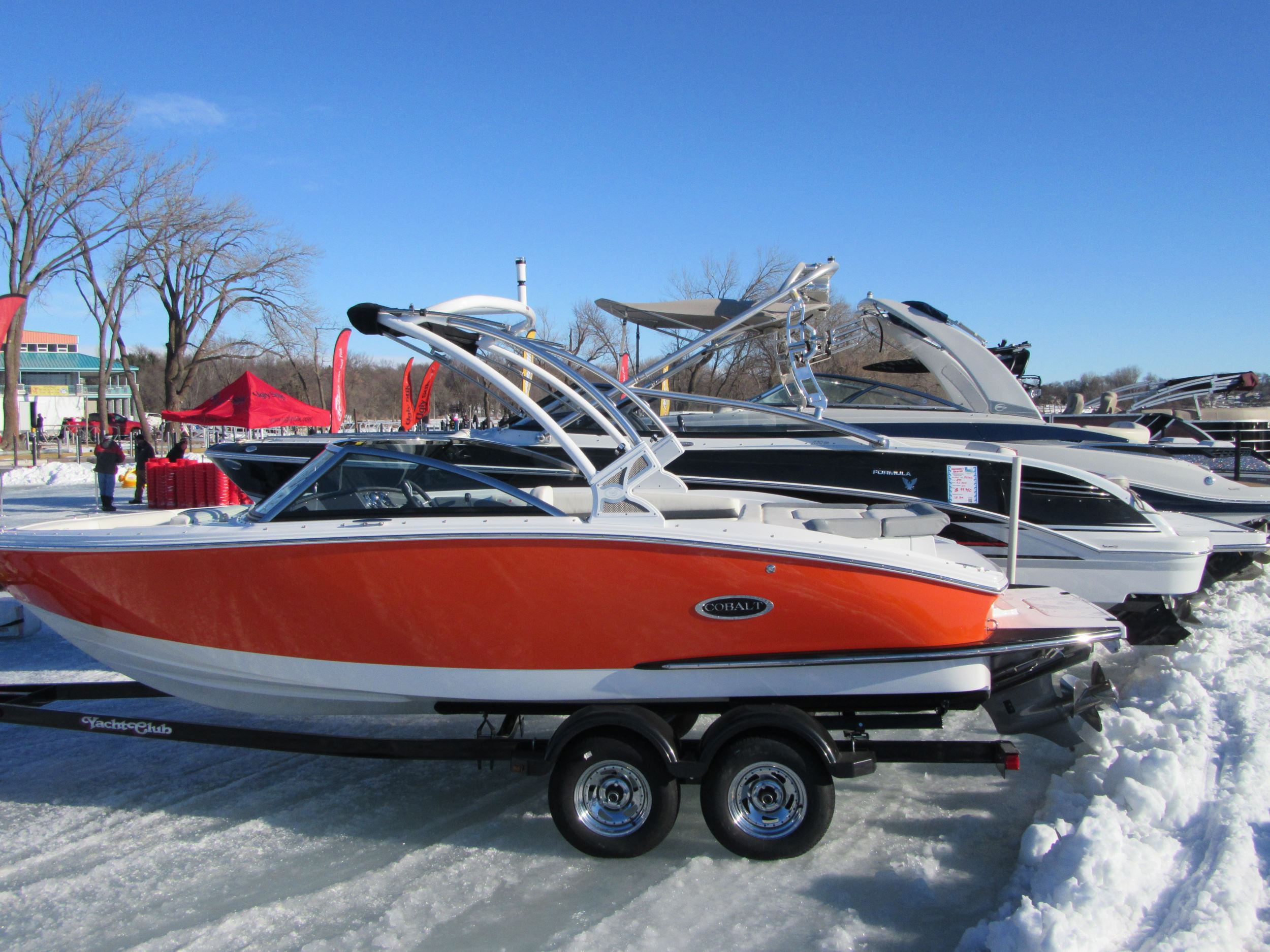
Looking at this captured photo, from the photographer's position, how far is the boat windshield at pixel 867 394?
8.48m

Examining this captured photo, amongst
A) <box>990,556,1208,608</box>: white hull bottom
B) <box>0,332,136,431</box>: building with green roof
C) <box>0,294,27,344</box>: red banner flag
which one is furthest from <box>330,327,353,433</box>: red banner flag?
<box>0,332,136,431</box>: building with green roof

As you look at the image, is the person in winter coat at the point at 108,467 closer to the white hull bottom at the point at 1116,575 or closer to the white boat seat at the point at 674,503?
the white boat seat at the point at 674,503

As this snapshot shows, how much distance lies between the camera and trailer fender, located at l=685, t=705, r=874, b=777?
10.7ft

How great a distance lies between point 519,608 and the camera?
3.34 meters

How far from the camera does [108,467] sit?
1322 cm

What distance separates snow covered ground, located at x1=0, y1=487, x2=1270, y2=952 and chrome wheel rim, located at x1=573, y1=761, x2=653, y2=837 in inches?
6.0

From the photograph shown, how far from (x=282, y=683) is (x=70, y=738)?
208 centimetres

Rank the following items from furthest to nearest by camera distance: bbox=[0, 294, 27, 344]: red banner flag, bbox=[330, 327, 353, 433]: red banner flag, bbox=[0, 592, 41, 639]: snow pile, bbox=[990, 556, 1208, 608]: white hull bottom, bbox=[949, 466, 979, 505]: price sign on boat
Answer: bbox=[330, 327, 353, 433]: red banner flag
bbox=[0, 294, 27, 344]: red banner flag
bbox=[0, 592, 41, 639]: snow pile
bbox=[949, 466, 979, 505]: price sign on boat
bbox=[990, 556, 1208, 608]: white hull bottom

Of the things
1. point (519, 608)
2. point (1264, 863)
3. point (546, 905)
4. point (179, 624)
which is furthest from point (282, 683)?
point (1264, 863)

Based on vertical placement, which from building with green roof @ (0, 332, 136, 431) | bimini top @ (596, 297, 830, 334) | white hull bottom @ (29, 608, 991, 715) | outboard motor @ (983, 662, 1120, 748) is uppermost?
building with green roof @ (0, 332, 136, 431)

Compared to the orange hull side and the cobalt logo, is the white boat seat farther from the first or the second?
the cobalt logo

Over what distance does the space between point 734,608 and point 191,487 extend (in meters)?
12.9

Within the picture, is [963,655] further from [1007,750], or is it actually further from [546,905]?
[546,905]

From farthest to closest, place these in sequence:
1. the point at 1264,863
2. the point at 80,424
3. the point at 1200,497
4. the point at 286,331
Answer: the point at 80,424, the point at 286,331, the point at 1200,497, the point at 1264,863
